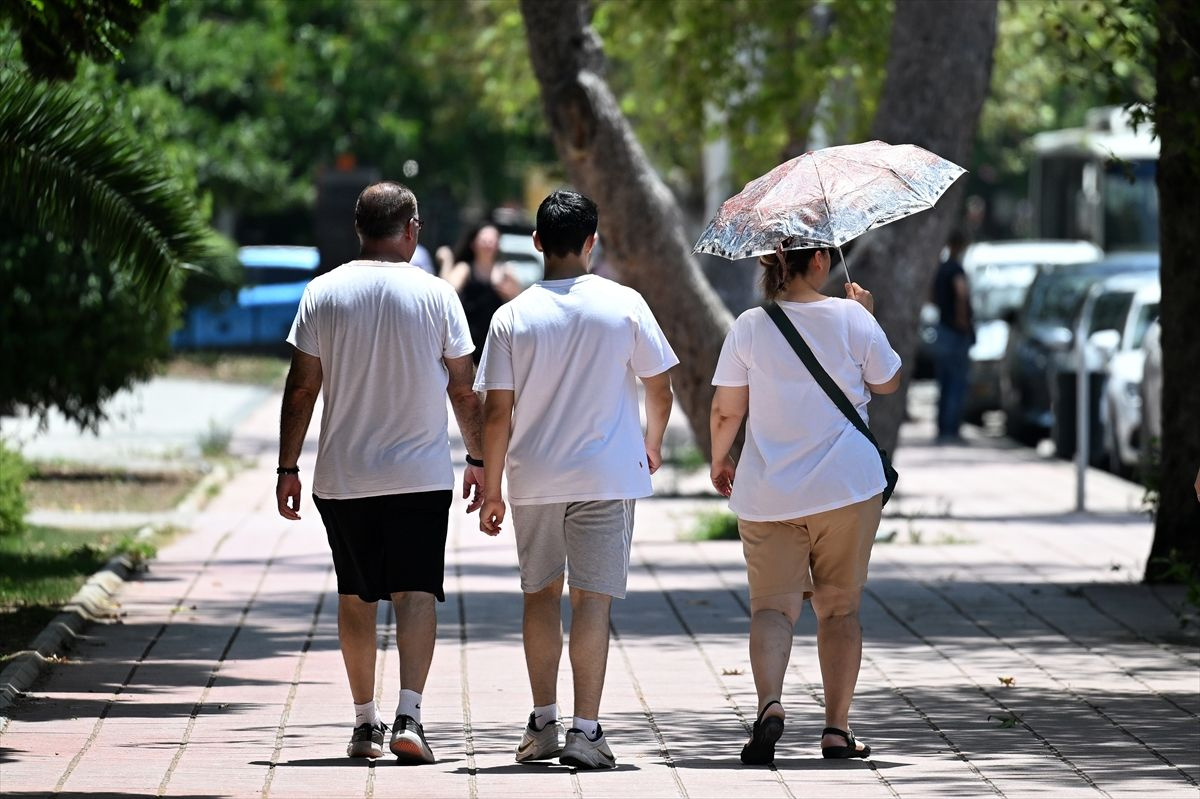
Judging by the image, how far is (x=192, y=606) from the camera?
34.7 ft

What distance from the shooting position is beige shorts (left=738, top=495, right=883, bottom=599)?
22.6 feet

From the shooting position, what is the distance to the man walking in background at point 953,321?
22.6m

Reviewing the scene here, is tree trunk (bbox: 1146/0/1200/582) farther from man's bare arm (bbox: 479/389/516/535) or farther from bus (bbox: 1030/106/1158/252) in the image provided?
bus (bbox: 1030/106/1158/252)

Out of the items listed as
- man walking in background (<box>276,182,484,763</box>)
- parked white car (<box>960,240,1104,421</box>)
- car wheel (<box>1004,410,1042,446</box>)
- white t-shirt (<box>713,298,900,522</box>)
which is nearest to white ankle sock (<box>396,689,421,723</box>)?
man walking in background (<box>276,182,484,763</box>)

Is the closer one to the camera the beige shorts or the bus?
the beige shorts

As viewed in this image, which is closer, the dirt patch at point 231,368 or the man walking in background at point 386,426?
the man walking in background at point 386,426

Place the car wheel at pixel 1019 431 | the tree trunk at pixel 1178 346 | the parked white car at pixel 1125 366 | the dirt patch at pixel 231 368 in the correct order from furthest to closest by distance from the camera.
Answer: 1. the dirt patch at pixel 231 368
2. the car wheel at pixel 1019 431
3. the parked white car at pixel 1125 366
4. the tree trunk at pixel 1178 346

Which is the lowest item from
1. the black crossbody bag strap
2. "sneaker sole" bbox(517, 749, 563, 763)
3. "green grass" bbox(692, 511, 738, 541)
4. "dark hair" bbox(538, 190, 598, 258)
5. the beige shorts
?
"green grass" bbox(692, 511, 738, 541)

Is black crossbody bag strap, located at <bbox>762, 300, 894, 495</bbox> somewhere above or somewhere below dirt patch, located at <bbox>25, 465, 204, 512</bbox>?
above

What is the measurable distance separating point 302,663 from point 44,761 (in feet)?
7.30

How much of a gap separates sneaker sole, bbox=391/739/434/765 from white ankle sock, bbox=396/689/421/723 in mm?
83

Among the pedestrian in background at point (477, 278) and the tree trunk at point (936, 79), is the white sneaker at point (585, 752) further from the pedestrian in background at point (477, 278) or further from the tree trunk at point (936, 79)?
the pedestrian in background at point (477, 278)

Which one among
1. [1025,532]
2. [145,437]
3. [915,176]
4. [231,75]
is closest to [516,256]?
[231,75]

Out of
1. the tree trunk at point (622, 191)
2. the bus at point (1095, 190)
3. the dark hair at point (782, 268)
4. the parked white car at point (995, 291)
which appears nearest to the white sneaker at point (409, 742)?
the dark hair at point (782, 268)
